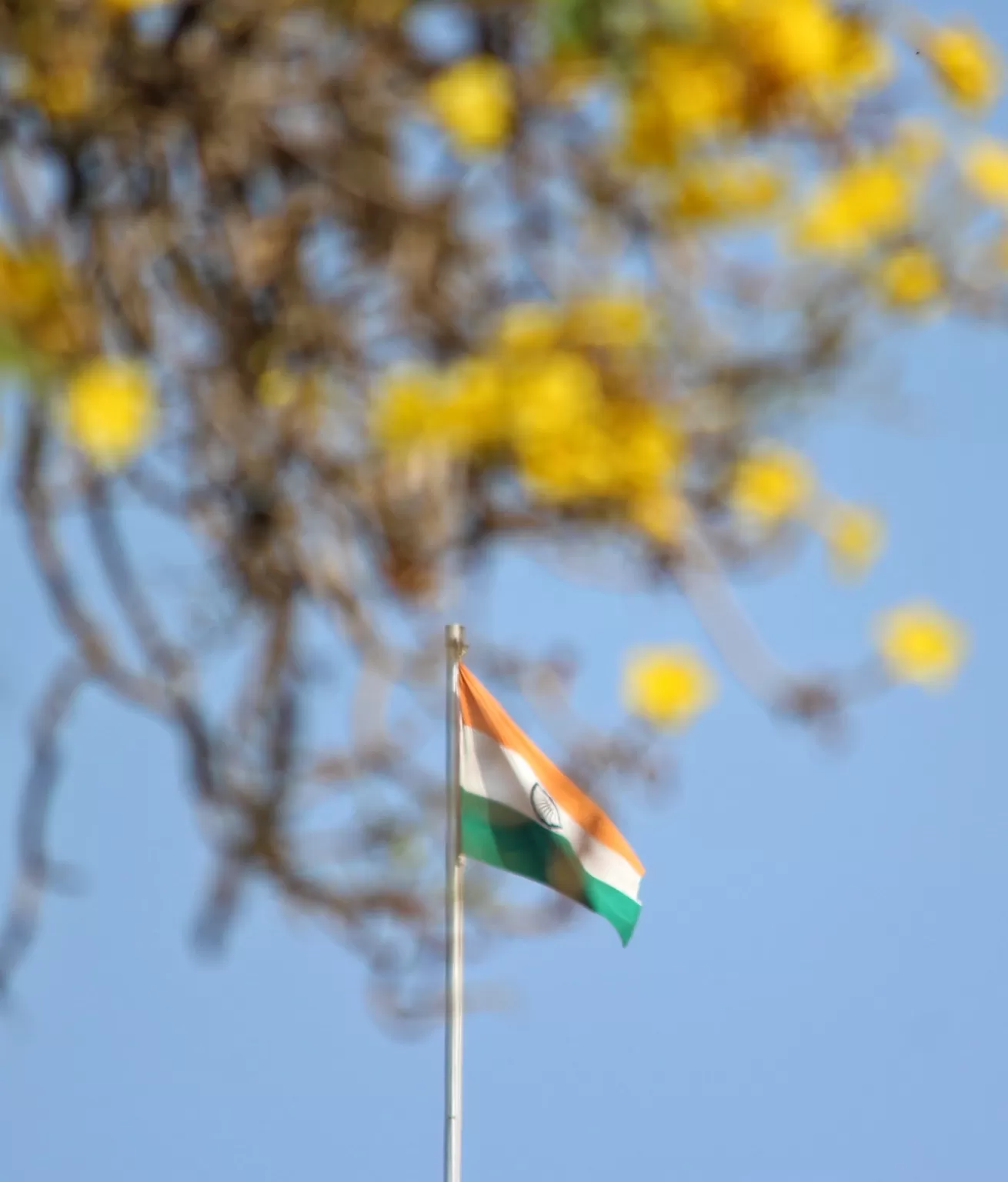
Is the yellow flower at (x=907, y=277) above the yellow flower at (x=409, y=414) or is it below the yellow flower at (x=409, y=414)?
above

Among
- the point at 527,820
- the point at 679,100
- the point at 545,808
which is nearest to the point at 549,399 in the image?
the point at 679,100

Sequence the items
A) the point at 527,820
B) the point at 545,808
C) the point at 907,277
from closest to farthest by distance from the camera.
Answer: the point at 907,277
the point at 545,808
the point at 527,820

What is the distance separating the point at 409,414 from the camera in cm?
125

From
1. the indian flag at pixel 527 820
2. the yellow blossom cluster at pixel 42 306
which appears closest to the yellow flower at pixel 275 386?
the yellow blossom cluster at pixel 42 306

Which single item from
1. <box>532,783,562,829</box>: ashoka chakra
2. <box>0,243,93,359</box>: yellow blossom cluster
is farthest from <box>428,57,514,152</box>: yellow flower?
<box>532,783,562,829</box>: ashoka chakra

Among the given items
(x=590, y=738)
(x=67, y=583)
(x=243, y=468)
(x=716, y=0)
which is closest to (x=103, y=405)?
(x=243, y=468)

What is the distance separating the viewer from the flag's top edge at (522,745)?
5.05 metres

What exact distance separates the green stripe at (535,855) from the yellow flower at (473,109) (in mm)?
3451

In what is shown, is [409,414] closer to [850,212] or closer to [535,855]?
[850,212]

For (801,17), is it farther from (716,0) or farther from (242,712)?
(242,712)

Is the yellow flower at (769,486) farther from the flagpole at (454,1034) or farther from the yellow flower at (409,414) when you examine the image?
the flagpole at (454,1034)

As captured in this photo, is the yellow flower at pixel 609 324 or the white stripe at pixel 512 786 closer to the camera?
the yellow flower at pixel 609 324

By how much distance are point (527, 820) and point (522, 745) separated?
0.24 m

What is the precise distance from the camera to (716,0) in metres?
1.32
